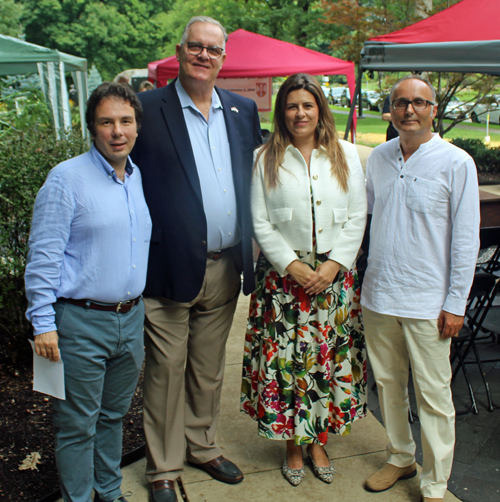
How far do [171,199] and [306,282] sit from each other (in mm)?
774

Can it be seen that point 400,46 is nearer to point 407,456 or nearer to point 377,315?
point 377,315

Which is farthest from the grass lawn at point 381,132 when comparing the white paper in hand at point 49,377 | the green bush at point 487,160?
the white paper in hand at point 49,377

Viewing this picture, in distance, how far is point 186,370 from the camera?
297 centimetres

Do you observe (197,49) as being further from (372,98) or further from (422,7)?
(372,98)

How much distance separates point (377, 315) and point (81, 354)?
1.41 metres

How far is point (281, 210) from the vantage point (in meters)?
2.69

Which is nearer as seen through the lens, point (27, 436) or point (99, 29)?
point (27, 436)

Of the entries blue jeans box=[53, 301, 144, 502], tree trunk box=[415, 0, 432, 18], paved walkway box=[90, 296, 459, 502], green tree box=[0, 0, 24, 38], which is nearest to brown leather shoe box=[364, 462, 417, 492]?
paved walkway box=[90, 296, 459, 502]

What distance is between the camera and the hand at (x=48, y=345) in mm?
2100

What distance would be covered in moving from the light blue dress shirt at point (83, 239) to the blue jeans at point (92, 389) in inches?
3.8

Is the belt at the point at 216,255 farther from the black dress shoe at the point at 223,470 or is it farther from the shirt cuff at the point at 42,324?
the black dress shoe at the point at 223,470

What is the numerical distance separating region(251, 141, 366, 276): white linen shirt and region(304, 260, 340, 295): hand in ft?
0.13

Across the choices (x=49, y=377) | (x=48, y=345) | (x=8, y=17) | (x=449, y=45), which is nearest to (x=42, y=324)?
(x=48, y=345)

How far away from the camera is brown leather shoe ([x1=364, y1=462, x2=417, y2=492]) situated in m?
2.78
